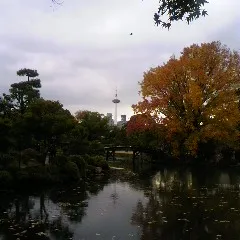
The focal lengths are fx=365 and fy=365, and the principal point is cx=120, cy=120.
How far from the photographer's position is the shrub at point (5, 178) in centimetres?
1722

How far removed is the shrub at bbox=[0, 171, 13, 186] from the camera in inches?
678

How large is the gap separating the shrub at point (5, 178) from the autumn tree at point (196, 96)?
57.7 ft

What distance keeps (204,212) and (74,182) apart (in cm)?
976

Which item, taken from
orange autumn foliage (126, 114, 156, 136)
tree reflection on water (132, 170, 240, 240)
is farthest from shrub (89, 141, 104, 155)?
tree reflection on water (132, 170, 240, 240)

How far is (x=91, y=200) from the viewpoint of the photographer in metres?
15.8

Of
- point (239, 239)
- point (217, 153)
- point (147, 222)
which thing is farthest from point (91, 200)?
point (217, 153)

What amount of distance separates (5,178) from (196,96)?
1874 cm

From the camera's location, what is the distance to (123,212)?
13461mm

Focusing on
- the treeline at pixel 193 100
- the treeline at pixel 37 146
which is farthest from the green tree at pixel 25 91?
the treeline at pixel 193 100

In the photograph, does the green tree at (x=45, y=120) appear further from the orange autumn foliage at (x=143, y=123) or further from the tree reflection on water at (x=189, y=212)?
the orange autumn foliage at (x=143, y=123)

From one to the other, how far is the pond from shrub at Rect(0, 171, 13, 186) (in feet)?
2.23

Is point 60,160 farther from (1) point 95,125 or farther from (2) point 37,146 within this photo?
(1) point 95,125

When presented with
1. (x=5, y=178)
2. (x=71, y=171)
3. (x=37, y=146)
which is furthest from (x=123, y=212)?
(x=37, y=146)

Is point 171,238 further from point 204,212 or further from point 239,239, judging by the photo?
point 204,212
